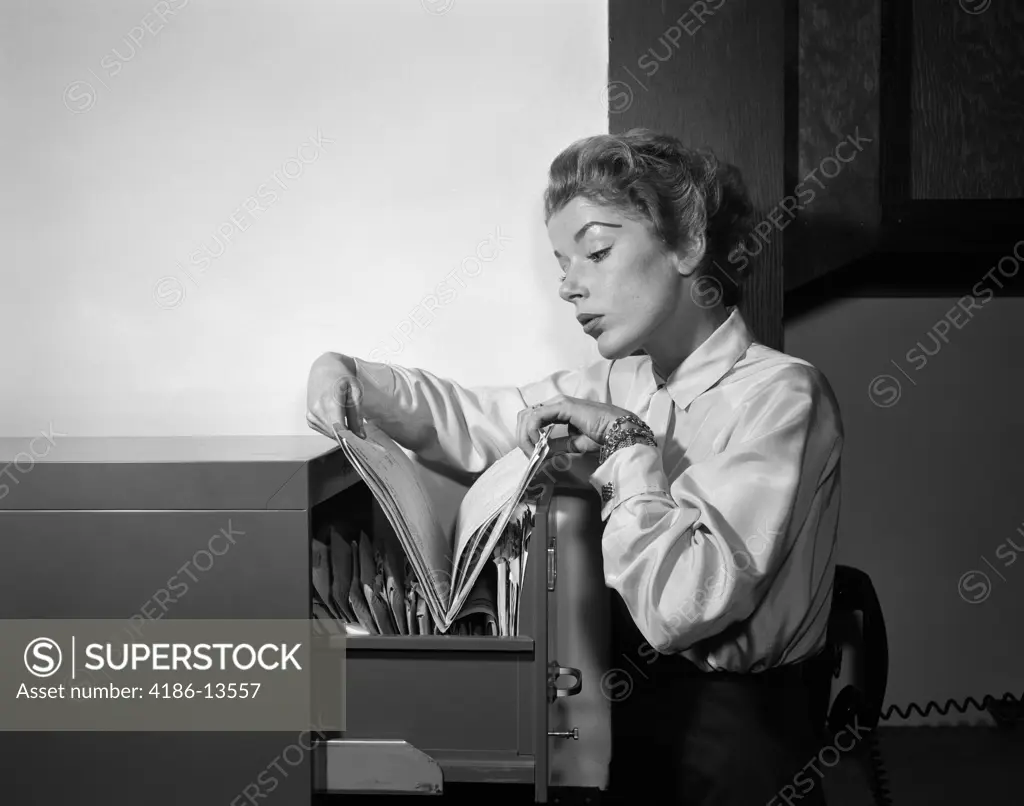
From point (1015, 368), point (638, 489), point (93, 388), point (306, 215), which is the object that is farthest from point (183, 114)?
point (1015, 368)

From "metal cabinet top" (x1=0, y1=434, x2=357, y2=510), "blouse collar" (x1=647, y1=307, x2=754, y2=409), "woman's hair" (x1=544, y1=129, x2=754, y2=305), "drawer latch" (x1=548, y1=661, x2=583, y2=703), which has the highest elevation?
"woman's hair" (x1=544, y1=129, x2=754, y2=305)

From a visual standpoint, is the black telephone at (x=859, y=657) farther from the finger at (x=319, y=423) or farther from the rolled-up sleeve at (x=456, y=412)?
the finger at (x=319, y=423)

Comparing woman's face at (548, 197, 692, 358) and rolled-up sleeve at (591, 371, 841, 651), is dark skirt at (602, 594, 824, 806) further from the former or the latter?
woman's face at (548, 197, 692, 358)

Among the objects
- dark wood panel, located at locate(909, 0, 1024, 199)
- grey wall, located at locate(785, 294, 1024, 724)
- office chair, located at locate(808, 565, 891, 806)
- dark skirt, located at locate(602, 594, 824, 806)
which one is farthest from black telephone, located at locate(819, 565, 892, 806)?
dark wood panel, located at locate(909, 0, 1024, 199)

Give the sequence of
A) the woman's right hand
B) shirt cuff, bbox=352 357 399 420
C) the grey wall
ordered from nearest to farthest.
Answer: the woman's right hand
shirt cuff, bbox=352 357 399 420
the grey wall

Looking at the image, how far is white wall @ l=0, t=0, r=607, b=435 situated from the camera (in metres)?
1.41

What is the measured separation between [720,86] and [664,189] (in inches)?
11.8

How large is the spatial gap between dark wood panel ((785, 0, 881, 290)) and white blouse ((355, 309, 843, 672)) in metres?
0.22

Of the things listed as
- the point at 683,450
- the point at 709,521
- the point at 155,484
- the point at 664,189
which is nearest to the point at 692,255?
the point at 664,189

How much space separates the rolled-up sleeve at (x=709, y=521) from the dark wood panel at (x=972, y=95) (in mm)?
427

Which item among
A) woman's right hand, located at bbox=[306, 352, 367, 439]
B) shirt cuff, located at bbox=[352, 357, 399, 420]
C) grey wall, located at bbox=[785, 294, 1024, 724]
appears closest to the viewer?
woman's right hand, located at bbox=[306, 352, 367, 439]

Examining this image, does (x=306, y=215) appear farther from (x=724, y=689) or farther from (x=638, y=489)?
(x=724, y=689)

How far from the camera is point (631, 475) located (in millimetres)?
1021

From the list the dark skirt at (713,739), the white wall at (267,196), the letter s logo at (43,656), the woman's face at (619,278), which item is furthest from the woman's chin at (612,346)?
the letter s logo at (43,656)
